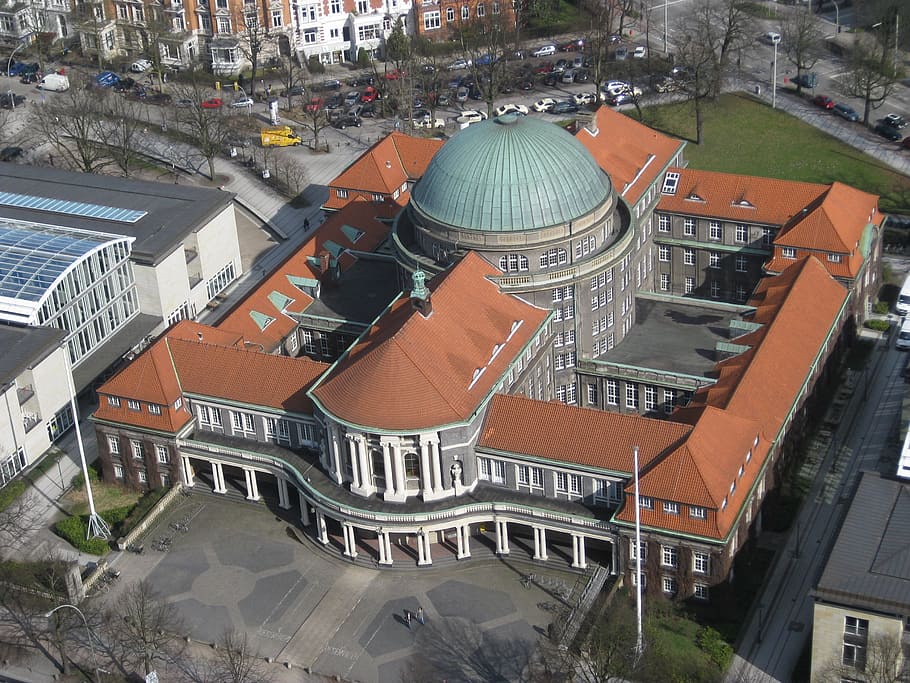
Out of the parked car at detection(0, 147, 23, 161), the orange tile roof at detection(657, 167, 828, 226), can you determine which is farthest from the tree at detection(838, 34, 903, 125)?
the parked car at detection(0, 147, 23, 161)

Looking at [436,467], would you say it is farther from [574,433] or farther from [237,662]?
[237,662]

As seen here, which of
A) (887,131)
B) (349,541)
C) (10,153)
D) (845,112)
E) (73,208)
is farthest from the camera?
(10,153)

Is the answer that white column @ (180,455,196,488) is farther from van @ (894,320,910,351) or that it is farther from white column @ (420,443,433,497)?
van @ (894,320,910,351)

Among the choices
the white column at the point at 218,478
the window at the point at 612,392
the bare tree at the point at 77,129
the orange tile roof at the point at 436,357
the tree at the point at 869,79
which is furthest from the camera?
the tree at the point at 869,79

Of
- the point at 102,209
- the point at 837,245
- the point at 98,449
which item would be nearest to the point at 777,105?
the point at 837,245

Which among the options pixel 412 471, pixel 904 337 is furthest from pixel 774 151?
pixel 412 471

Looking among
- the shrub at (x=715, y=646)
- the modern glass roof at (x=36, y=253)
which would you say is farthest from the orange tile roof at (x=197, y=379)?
the shrub at (x=715, y=646)

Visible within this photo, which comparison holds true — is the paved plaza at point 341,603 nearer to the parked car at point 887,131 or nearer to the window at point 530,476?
the window at point 530,476
